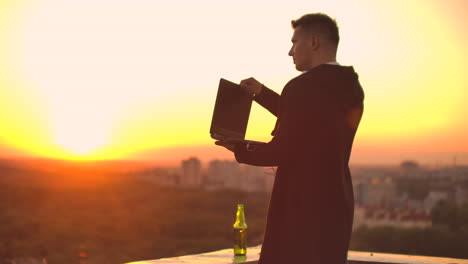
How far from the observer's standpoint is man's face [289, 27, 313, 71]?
7.06 ft

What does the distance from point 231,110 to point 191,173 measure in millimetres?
41105

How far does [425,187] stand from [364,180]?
10.7ft

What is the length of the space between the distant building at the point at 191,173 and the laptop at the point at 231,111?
1578 inches

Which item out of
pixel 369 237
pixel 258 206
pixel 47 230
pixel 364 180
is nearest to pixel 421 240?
pixel 369 237

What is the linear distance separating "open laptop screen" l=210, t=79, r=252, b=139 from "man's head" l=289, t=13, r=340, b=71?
44 centimetres

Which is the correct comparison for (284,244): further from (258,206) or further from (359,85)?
(258,206)

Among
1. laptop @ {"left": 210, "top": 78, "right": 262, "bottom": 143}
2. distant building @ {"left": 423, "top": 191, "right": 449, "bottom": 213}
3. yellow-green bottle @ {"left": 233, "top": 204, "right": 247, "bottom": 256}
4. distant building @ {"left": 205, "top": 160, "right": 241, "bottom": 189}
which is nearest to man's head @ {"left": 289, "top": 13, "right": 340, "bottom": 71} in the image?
laptop @ {"left": 210, "top": 78, "right": 262, "bottom": 143}

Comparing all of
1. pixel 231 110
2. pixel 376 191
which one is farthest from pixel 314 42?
pixel 376 191

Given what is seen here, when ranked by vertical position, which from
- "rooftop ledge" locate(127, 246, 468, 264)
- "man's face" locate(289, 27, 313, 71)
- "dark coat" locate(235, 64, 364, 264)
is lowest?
"rooftop ledge" locate(127, 246, 468, 264)

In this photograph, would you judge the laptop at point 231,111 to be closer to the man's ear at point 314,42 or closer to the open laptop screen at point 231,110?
the open laptop screen at point 231,110

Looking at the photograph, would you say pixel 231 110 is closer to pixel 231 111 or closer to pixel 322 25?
pixel 231 111

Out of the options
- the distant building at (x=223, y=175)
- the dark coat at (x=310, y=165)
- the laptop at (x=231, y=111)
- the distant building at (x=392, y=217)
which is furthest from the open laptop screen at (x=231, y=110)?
the distant building at (x=223, y=175)

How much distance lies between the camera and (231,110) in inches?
99.9

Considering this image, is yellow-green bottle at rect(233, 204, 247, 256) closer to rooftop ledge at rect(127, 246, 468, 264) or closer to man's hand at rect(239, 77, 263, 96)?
rooftop ledge at rect(127, 246, 468, 264)
